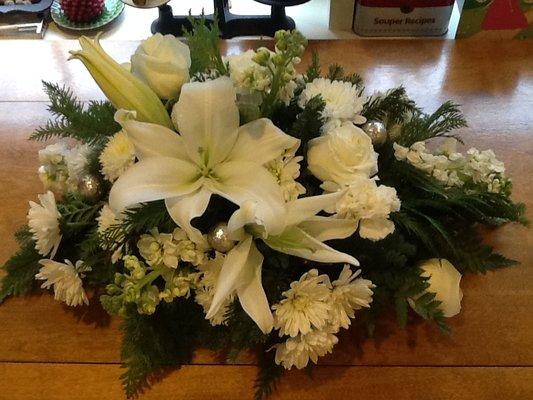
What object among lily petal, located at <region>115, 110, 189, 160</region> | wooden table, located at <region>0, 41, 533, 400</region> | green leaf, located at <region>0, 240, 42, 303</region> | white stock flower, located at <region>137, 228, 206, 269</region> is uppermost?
lily petal, located at <region>115, 110, 189, 160</region>

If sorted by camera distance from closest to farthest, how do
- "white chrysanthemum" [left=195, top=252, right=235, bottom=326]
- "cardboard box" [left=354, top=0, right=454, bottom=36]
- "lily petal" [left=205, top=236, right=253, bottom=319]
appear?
"lily petal" [left=205, top=236, right=253, bottom=319]
"white chrysanthemum" [left=195, top=252, right=235, bottom=326]
"cardboard box" [left=354, top=0, right=454, bottom=36]

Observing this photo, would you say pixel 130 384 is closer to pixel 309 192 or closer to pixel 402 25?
pixel 309 192

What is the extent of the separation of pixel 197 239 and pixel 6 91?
685 millimetres

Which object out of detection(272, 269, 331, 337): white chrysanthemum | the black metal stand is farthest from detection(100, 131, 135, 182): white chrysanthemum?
the black metal stand

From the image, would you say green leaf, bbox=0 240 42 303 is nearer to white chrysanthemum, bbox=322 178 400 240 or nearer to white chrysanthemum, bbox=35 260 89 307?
white chrysanthemum, bbox=35 260 89 307

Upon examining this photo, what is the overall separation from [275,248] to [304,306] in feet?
0.29

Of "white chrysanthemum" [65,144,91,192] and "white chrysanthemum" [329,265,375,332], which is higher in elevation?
"white chrysanthemum" [65,144,91,192]

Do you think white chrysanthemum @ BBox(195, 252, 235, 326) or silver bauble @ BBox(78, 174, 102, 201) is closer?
white chrysanthemum @ BBox(195, 252, 235, 326)

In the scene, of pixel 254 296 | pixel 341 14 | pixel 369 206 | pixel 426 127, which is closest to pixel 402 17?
pixel 341 14

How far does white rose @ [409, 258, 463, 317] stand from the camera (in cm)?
74

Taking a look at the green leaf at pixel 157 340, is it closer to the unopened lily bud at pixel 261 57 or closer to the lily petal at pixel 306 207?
the lily petal at pixel 306 207

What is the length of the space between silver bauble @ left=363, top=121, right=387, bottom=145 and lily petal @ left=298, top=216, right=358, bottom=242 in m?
0.18

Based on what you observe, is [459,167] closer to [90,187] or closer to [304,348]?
[304,348]

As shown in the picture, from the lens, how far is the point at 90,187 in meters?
0.80
